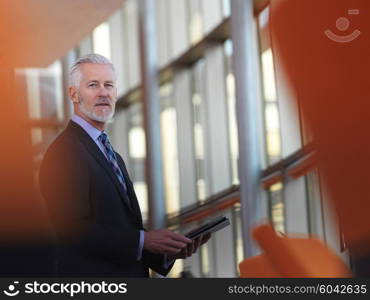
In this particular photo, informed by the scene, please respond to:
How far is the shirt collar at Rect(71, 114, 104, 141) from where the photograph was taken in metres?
2.13

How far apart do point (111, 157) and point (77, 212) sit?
0.56ft

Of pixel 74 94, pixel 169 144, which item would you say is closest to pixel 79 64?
pixel 74 94

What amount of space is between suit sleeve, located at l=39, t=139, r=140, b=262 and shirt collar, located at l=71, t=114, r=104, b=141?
5 cm

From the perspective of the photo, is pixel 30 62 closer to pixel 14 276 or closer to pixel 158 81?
pixel 14 276

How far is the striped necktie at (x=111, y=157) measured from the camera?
2127 mm

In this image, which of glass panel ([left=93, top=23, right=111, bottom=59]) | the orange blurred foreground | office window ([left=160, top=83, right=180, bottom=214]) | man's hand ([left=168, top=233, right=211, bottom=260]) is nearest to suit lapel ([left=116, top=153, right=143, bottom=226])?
man's hand ([left=168, top=233, right=211, bottom=260])

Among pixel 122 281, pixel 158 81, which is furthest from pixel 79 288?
pixel 158 81

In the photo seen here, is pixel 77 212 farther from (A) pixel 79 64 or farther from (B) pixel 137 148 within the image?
(B) pixel 137 148

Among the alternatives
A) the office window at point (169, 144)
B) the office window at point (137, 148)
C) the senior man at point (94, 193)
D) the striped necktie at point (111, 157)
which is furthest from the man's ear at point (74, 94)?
the office window at point (169, 144)

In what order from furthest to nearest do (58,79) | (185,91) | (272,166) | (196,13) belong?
(185,91)
(196,13)
(272,166)
(58,79)

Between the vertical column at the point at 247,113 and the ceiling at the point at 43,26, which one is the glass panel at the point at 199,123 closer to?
the vertical column at the point at 247,113

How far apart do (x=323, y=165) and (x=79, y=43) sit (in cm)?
88

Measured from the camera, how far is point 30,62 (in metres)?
2.53

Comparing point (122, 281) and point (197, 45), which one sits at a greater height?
point (197, 45)
